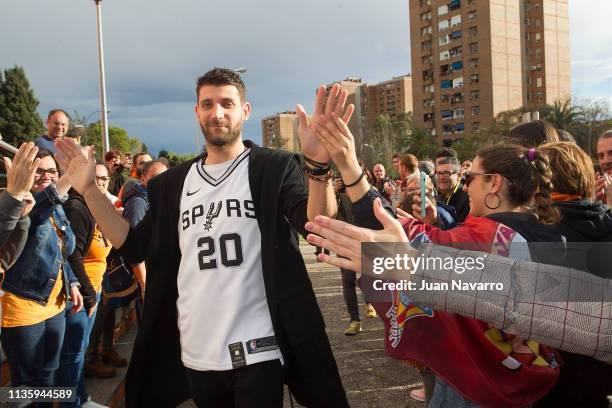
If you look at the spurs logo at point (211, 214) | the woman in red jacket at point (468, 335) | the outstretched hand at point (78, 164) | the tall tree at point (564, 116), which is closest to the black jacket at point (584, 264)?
the woman in red jacket at point (468, 335)

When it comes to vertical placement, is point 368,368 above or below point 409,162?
below

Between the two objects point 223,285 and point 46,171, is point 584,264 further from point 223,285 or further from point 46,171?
point 46,171

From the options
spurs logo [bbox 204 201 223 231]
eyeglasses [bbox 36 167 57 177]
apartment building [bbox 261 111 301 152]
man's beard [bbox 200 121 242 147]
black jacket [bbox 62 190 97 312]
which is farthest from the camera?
apartment building [bbox 261 111 301 152]

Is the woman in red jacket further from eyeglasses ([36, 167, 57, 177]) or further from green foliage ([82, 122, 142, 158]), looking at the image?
green foliage ([82, 122, 142, 158])

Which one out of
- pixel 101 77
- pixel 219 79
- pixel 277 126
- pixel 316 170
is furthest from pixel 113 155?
pixel 277 126

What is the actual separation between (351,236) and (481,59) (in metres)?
74.7

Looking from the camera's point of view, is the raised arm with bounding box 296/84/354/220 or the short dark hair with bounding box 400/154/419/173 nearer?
the raised arm with bounding box 296/84/354/220

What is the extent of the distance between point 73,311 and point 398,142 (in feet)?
216

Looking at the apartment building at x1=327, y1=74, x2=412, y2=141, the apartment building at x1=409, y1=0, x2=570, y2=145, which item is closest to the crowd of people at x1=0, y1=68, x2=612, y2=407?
the apartment building at x1=409, y1=0, x2=570, y2=145

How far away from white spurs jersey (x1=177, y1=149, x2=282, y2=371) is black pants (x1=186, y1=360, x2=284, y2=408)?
50 mm

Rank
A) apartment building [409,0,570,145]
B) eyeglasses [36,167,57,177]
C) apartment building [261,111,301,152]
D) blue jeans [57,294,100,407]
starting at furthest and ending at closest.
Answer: apartment building [261,111,301,152], apartment building [409,0,570,145], blue jeans [57,294,100,407], eyeglasses [36,167,57,177]

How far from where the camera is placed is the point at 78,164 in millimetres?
2658

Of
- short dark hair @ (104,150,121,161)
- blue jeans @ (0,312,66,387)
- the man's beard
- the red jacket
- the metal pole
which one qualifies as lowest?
blue jeans @ (0,312,66,387)

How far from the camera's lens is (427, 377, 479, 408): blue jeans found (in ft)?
6.39
